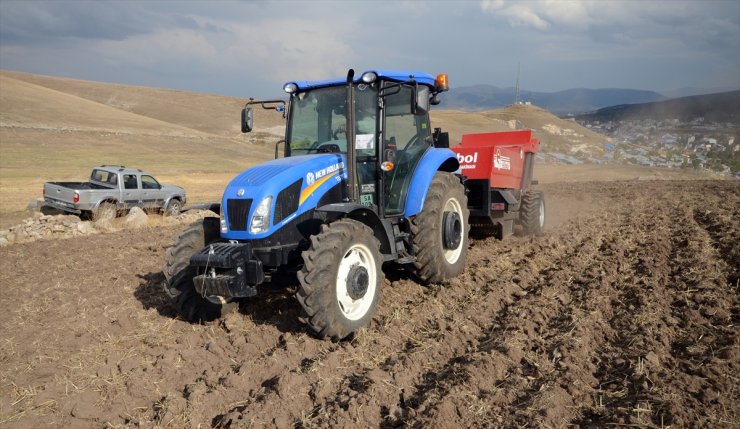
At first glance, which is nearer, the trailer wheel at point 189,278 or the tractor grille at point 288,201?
the tractor grille at point 288,201

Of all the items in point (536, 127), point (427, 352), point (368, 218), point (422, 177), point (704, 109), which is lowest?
point (427, 352)

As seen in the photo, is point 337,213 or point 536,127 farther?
point 536,127

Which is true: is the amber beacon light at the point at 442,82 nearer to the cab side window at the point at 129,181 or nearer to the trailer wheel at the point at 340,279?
the trailer wheel at the point at 340,279

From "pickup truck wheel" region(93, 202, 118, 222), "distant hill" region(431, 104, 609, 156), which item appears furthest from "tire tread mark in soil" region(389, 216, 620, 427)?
"distant hill" region(431, 104, 609, 156)

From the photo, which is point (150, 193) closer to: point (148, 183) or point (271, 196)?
point (148, 183)

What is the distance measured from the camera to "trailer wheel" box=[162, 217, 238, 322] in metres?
5.09

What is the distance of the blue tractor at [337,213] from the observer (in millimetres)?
4586

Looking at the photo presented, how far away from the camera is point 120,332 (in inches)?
210

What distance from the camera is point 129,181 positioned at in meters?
15.5

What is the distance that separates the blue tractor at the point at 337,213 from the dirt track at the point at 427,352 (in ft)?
1.33

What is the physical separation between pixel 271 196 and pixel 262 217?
20 cm

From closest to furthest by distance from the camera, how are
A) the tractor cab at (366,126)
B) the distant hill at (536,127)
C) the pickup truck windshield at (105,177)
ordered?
1. the tractor cab at (366,126)
2. the pickup truck windshield at (105,177)
3. the distant hill at (536,127)

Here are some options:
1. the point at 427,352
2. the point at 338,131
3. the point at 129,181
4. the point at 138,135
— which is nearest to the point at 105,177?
the point at 129,181

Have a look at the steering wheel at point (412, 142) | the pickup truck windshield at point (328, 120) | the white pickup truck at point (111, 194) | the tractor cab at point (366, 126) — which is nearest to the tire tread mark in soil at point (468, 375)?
the tractor cab at point (366, 126)
